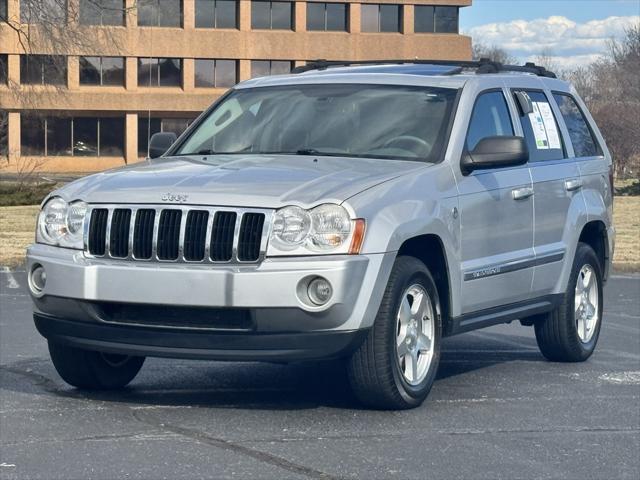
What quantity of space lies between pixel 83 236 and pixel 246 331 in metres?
1.06

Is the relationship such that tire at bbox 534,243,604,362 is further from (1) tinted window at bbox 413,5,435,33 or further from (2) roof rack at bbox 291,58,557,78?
(1) tinted window at bbox 413,5,435,33

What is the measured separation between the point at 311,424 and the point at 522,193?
244cm

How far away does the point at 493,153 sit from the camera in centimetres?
831

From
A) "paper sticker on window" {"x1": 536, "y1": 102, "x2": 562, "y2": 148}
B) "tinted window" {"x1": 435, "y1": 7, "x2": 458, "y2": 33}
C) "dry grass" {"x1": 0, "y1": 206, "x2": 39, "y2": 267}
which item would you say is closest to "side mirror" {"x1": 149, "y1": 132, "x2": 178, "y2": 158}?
"paper sticker on window" {"x1": 536, "y1": 102, "x2": 562, "y2": 148}

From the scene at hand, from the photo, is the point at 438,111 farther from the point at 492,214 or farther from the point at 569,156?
the point at 569,156

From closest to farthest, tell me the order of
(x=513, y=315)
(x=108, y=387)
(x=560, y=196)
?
(x=108, y=387), (x=513, y=315), (x=560, y=196)

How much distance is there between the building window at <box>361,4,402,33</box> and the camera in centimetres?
7925

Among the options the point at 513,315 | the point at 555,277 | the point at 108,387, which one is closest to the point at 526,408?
the point at 513,315

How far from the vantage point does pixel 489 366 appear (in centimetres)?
967

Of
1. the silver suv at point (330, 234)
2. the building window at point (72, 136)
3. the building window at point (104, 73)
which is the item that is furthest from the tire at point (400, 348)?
the building window at point (72, 136)

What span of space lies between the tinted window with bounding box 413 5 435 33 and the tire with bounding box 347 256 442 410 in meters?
73.6

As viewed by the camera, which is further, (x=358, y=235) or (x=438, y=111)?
(x=438, y=111)

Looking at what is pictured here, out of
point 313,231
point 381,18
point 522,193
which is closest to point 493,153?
point 522,193

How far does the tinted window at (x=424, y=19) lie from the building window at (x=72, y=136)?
17663mm
